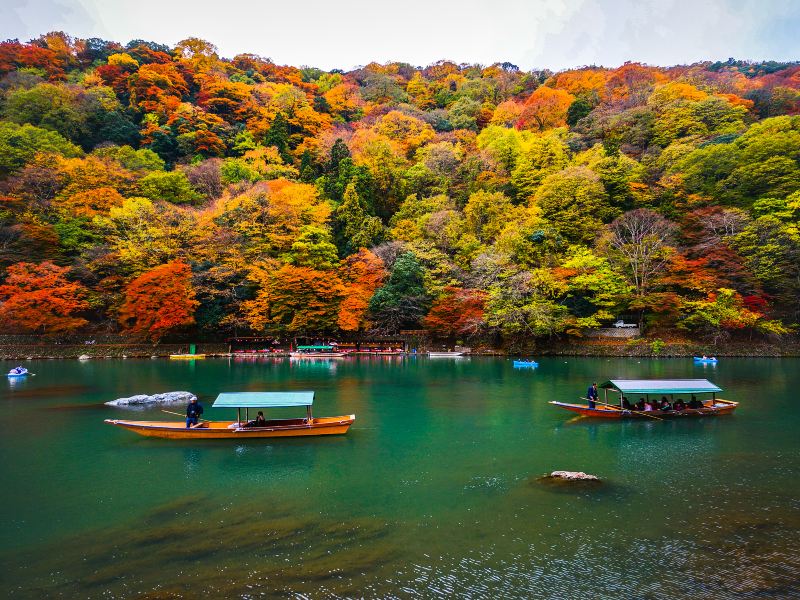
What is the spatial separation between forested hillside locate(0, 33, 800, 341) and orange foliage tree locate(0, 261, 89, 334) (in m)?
0.16

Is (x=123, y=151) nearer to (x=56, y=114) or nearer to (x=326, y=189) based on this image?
(x=56, y=114)

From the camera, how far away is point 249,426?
1720 centimetres

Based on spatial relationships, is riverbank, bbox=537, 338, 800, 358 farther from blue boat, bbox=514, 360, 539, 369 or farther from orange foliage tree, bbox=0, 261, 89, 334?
orange foliage tree, bbox=0, 261, 89, 334

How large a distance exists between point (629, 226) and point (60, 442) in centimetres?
4707

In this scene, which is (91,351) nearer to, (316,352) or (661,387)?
(316,352)

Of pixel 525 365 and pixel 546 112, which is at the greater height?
pixel 546 112

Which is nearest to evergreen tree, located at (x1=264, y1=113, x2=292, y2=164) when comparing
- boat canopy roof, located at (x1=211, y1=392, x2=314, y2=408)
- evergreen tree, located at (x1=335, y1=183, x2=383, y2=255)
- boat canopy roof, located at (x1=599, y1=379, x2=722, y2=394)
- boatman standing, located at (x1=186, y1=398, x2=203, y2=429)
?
evergreen tree, located at (x1=335, y1=183, x2=383, y2=255)

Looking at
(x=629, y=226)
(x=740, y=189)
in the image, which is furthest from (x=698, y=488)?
(x=740, y=189)

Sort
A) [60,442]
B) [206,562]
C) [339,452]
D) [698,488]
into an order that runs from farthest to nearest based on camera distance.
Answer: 1. [60,442]
2. [339,452]
3. [698,488]
4. [206,562]

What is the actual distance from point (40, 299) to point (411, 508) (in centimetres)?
4480

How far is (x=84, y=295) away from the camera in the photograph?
45906mm

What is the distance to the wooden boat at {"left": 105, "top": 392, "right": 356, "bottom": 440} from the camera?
55.6 feet

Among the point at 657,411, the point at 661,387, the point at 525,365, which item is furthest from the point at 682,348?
the point at 661,387

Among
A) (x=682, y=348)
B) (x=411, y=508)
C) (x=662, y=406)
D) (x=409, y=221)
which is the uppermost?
(x=409, y=221)
